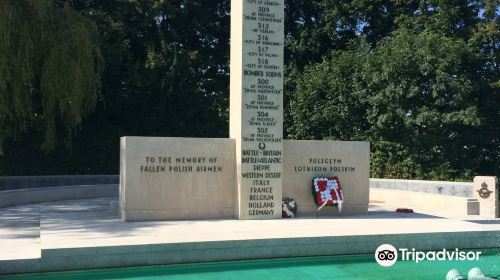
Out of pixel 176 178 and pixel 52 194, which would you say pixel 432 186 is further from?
pixel 52 194

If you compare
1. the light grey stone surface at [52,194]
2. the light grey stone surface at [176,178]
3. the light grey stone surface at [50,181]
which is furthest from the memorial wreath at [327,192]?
the light grey stone surface at [50,181]

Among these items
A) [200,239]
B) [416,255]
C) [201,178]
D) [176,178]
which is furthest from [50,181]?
[416,255]

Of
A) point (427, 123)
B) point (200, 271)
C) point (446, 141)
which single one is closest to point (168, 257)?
point (200, 271)

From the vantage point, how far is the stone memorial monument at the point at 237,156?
11812 millimetres

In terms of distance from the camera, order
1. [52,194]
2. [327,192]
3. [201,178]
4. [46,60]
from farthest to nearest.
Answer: [52,194] < [46,60] < [327,192] < [201,178]

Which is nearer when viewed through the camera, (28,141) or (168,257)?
(168,257)

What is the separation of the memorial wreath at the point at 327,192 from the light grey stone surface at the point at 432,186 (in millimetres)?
6173

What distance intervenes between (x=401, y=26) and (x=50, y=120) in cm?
1597

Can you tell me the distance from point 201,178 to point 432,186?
393 inches

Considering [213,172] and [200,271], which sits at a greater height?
[213,172]

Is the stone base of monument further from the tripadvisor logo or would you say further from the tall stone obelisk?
the tripadvisor logo

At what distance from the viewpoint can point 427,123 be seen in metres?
21.2

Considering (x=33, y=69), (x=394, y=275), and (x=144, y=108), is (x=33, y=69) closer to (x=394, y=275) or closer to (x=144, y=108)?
(x=144, y=108)

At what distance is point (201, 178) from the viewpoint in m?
12.3
